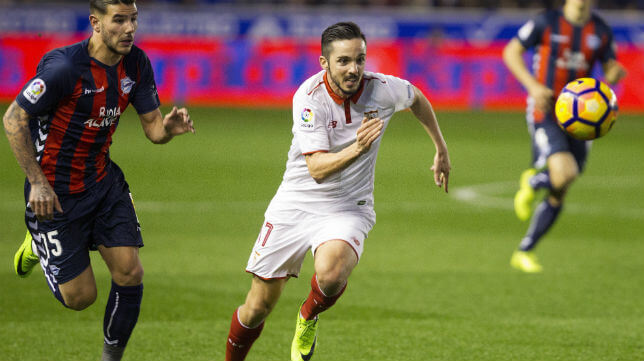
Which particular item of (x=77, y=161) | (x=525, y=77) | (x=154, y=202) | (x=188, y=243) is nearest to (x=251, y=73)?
(x=154, y=202)

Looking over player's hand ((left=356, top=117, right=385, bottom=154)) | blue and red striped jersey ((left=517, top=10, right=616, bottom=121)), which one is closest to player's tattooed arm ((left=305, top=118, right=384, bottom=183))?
player's hand ((left=356, top=117, right=385, bottom=154))

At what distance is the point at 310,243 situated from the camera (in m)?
5.70

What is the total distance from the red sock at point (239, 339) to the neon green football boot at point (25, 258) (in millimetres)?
1393

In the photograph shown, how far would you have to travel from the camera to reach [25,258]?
633 centimetres

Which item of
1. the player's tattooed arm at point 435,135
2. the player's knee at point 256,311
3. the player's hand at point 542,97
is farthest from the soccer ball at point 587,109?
the player's knee at point 256,311

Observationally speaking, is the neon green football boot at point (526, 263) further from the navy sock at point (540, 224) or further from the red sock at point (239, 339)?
the red sock at point (239, 339)

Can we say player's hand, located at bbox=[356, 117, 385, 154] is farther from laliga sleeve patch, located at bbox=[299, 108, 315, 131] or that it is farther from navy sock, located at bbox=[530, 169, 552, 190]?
navy sock, located at bbox=[530, 169, 552, 190]

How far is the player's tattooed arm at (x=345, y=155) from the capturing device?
5023 millimetres

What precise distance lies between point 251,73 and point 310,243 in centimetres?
1803

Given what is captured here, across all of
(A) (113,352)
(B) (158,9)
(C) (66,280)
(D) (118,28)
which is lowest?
(B) (158,9)

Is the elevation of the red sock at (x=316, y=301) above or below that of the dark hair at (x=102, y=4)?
below

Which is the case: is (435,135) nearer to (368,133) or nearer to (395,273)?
(368,133)

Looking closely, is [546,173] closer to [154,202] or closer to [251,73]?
[154,202]

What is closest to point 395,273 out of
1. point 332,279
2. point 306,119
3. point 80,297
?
point 332,279
